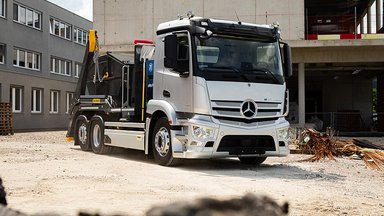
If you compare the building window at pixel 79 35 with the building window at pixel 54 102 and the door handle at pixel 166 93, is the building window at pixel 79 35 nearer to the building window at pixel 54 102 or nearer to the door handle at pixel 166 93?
the building window at pixel 54 102

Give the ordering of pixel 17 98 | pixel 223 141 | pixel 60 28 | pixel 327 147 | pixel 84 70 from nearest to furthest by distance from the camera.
→ pixel 223 141 < pixel 327 147 < pixel 84 70 < pixel 17 98 < pixel 60 28

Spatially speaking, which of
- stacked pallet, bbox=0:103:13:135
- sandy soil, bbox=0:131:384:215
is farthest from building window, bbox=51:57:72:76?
sandy soil, bbox=0:131:384:215

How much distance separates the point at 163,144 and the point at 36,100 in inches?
1123

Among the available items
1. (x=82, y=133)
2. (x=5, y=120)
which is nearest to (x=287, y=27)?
(x=82, y=133)

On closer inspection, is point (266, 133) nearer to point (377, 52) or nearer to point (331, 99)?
point (377, 52)

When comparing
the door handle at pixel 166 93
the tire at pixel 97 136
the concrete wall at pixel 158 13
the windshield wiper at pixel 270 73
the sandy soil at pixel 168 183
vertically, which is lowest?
the sandy soil at pixel 168 183

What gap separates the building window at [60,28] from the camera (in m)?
40.8

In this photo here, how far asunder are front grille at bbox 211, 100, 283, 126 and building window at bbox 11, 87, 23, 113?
26768 mm

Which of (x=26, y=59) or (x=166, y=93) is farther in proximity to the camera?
(x=26, y=59)

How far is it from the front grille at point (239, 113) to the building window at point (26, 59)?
27.9 metres

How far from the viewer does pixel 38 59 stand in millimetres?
38562

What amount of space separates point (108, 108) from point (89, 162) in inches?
91.8

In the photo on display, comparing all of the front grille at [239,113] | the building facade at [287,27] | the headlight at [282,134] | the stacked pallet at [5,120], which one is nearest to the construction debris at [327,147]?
the headlight at [282,134]

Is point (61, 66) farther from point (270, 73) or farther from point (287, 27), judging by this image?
point (270, 73)
